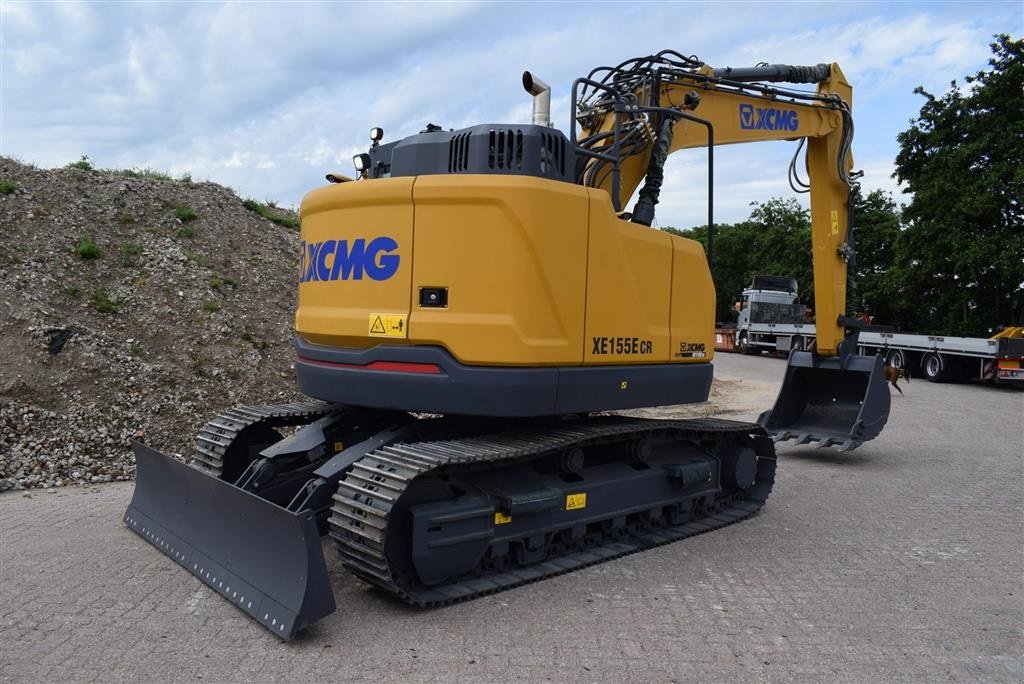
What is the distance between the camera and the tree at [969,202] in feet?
80.2

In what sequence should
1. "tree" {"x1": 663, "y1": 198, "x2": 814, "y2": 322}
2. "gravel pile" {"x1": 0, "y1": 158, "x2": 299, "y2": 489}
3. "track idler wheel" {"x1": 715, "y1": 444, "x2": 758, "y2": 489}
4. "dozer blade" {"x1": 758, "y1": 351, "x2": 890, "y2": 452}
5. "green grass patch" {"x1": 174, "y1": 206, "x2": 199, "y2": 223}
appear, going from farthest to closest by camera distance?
"tree" {"x1": 663, "y1": 198, "x2": 814, "y2": 322} → "green grass patch" {"x1": 174, "y1": 206, "x2": 199, "y2": 223} → "dozer blade" {"x1": 758, "y1": 351, "x2": 890, "y2": 452} → "gravel pile" {"x1": 0, "y1": 158, "x2": 299, "y2": 489} → "track idler wheel" {"x1": 715, "y1": 444, "x2": 758, "y2": 489}

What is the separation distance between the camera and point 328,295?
527 cm

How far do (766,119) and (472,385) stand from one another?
15.8 feet

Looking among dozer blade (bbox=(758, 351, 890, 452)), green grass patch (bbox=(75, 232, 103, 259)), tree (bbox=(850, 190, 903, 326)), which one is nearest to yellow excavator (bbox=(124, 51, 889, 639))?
dozer blade (bbox=(758, 351, 890, 452))

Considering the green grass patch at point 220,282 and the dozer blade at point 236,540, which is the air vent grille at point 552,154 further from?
the green grass patch at point 220,282

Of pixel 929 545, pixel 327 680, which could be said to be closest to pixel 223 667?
pixel 327 680

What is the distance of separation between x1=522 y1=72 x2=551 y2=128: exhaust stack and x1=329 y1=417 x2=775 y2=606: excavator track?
2.09 meters

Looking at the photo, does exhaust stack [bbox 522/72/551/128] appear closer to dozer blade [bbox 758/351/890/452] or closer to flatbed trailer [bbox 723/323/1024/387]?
dozer blade [bbox 758/351/890/452]

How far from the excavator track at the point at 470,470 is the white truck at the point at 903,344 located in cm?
1480

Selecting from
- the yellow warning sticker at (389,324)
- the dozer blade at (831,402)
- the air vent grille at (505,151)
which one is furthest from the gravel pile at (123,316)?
the dozer blade at (831,402)

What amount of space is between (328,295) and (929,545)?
477 centimetres

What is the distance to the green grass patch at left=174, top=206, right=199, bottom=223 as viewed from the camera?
47.0 feet

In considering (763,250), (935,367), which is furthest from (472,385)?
(763,250)

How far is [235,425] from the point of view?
6.09 metres
